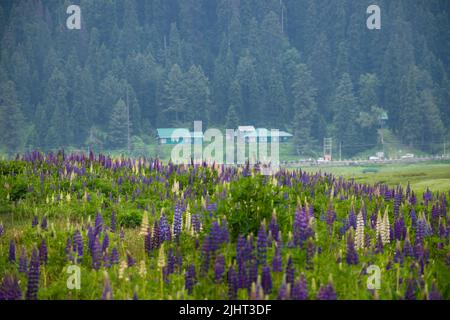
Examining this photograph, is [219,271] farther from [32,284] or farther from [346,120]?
[346,120]

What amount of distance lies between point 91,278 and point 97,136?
104m

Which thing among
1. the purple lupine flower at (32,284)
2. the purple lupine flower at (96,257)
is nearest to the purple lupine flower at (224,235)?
the purple lupine flower at (96,257)

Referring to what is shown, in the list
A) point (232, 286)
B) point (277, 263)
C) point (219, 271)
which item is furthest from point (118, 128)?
point (232, 286)

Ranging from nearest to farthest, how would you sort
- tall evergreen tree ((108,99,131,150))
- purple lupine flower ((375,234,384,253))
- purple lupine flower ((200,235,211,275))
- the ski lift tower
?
purple lupine flower ((200,235,211,275))
purple lupine flower ((375,234,384,253))
the ski lift tower
tall evergreen tree ((108,99,131,150))

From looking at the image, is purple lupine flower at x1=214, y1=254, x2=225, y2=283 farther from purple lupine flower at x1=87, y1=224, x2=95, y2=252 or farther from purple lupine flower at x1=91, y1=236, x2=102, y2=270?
purple lupine flower at x1=87, y1=224, x2=95, y2=252

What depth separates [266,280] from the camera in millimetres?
6660

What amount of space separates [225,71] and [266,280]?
11934 cm

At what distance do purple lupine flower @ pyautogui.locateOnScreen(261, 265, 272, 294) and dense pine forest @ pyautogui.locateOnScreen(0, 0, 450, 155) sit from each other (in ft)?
329

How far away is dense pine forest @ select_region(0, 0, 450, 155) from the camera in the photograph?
360ft

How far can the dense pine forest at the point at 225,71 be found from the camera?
360ft

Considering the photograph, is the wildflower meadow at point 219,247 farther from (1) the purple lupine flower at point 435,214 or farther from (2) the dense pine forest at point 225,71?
(2) the dense pine forest at point 225,71

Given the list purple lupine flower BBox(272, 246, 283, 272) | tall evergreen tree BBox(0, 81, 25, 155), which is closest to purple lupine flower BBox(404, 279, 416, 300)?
purple lupine flower BBox(272, 246, 283, 272)

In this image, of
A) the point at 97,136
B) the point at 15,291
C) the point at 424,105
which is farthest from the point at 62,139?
the point at 15,291
